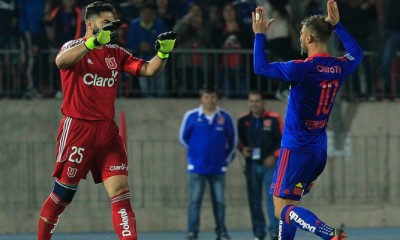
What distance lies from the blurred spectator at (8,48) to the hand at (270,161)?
427 cm

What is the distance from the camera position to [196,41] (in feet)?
63.3

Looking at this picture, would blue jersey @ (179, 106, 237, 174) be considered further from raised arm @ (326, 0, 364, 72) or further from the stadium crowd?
raised arm @ (326, 0, 364, 72)

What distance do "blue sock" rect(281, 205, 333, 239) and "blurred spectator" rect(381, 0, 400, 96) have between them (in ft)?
25.9

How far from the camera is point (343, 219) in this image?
19.0 meters

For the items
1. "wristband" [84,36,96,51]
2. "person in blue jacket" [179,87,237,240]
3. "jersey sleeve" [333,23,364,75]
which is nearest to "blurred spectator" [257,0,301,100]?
"person in blue jacket" [179,87,237,240]

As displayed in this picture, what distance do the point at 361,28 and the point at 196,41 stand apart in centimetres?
251

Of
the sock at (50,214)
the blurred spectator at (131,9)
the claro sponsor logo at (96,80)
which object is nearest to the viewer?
the claro sponsor logo at (96,80)

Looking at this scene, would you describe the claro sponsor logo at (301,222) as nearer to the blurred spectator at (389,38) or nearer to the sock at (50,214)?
the sock at (50,214)

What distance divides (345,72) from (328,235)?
60.8 inches

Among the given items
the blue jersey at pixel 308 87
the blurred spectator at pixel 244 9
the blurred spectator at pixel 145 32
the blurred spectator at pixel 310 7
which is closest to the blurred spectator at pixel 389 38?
the blurred spectator at pixel 310 7

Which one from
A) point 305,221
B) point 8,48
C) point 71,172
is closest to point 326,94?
point 305,221

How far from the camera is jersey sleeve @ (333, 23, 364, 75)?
38.2ft

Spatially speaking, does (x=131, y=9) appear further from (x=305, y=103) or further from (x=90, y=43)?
(x=305, y=103)

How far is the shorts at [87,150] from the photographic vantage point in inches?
467
